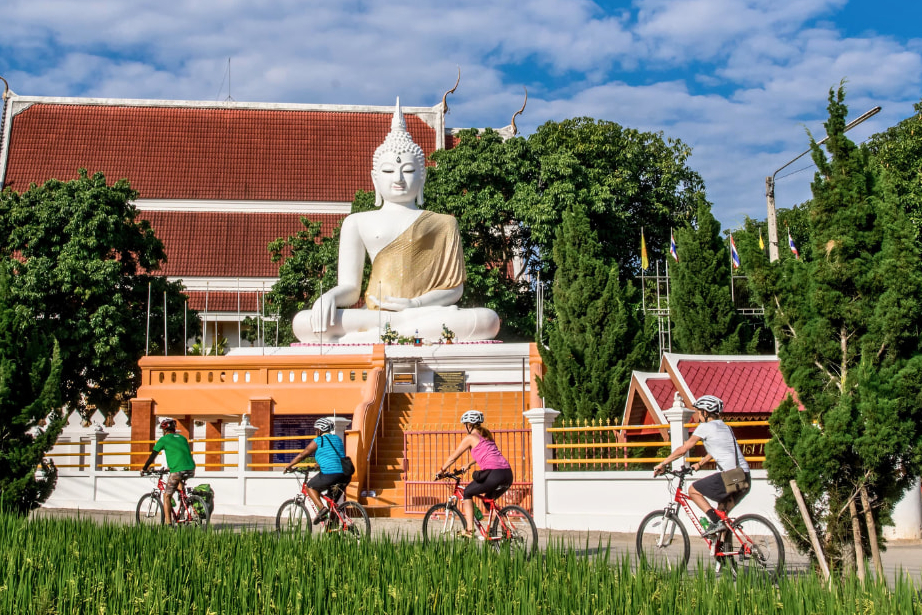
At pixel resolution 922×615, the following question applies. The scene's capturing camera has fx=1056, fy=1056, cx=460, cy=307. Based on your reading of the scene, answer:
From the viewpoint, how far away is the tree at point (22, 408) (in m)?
9.29

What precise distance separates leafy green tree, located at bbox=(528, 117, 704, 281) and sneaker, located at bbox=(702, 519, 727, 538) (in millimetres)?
14817

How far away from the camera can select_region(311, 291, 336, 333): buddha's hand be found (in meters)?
18.7

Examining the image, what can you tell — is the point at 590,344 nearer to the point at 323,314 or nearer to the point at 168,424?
the point at 168,424

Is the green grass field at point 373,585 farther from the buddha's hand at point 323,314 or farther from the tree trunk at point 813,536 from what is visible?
the buddha's hand at point 323,314

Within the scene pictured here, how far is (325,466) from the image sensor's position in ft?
29.2

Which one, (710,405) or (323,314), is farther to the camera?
(323,314)

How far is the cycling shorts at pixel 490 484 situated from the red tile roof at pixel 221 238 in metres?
23.2

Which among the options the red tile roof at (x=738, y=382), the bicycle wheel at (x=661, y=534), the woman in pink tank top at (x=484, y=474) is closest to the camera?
the bicycle wheel at (x=661, y=534)

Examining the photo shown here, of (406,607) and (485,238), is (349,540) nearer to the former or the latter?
(406,607)

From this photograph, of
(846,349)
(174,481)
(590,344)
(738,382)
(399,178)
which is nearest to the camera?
(846,349)

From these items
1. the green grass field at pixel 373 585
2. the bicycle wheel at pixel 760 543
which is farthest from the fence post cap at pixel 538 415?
the green grass field at pixel 373 585

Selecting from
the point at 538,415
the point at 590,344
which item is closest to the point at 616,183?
the point at 590,344

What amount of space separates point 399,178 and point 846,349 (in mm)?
14528

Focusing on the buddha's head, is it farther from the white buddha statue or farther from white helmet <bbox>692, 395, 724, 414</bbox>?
white helmet <bbox>692, 395, 724, 414</bbox>
